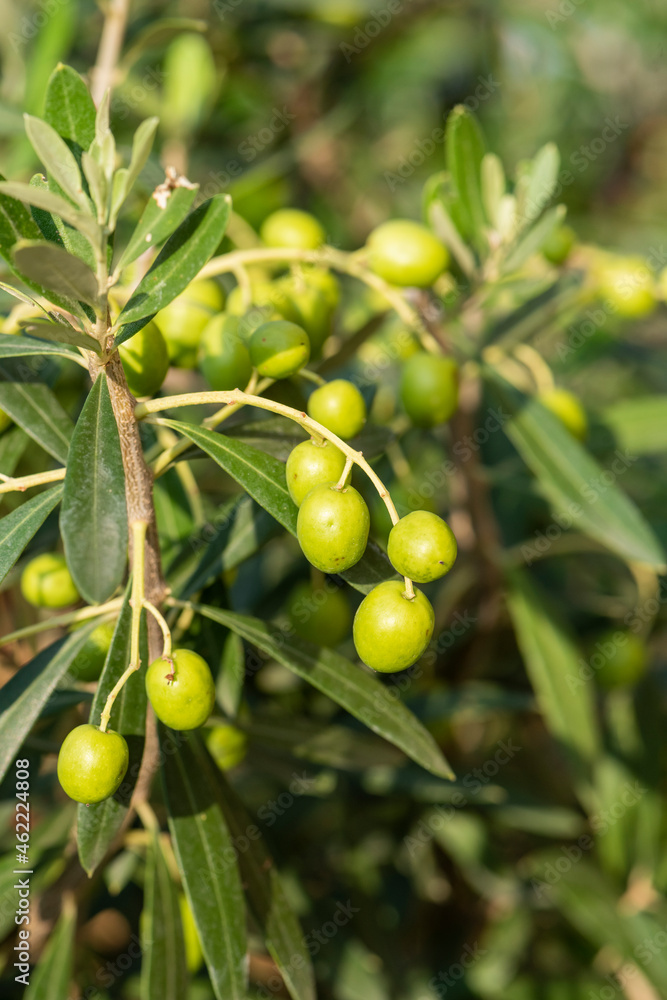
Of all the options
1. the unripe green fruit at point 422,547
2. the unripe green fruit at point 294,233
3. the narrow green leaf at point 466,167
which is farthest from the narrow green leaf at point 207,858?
the narrow green leaf at point 466,167

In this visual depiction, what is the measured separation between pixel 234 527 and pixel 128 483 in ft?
0.96

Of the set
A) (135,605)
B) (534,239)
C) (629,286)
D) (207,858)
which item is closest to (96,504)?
(135,605)

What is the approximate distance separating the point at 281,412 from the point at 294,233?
863 mm

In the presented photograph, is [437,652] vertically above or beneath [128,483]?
beneath

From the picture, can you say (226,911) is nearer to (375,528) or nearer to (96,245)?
(375,528)

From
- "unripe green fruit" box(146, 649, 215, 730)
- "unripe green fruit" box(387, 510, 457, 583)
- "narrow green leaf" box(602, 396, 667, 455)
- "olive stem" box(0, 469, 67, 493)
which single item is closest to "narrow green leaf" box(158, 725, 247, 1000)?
"unripe green fruit" box(146, 649, 215, 730)

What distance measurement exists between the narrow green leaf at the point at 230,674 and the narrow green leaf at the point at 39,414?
369 millimetres

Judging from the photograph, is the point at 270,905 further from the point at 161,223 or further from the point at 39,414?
the point at 161,223

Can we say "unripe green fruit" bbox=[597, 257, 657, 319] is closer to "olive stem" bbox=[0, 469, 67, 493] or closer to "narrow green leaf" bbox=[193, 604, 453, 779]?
"narrow green leaf" bbox=[193, 604, 453, 779]

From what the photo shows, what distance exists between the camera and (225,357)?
108 cm

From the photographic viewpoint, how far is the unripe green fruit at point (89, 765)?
0.81 meters

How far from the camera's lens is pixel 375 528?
148 centimetres

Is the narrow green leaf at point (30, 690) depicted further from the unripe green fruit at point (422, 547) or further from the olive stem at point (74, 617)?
the unripe green fruit at point (422, 547)

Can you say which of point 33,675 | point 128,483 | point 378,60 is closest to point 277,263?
point 128,483
